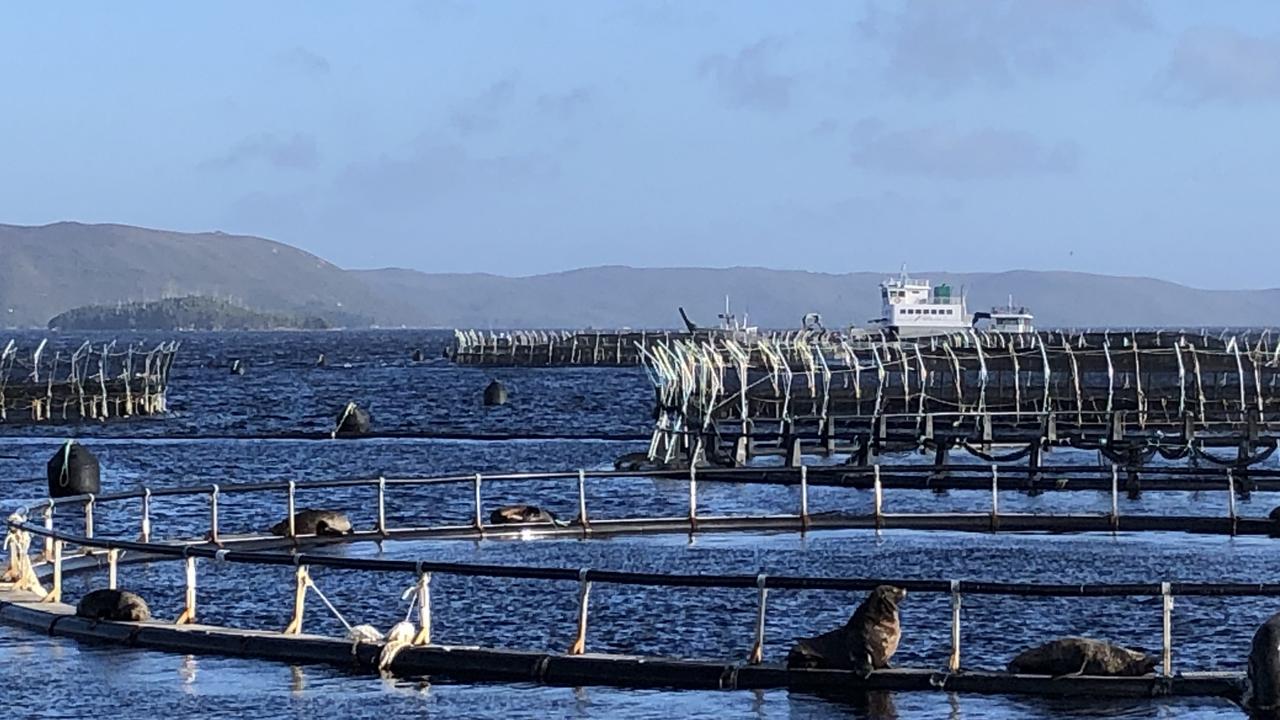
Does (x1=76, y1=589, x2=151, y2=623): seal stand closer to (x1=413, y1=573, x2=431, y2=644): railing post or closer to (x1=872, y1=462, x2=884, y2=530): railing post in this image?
(x1=413, y1=573, x2=431, y2=644): railing post

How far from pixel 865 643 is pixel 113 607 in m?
9.19

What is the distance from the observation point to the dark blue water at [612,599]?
2147cm

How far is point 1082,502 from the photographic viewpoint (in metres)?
51.1

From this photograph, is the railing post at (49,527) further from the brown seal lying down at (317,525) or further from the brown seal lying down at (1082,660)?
the brown seal lying down at (1082,660)

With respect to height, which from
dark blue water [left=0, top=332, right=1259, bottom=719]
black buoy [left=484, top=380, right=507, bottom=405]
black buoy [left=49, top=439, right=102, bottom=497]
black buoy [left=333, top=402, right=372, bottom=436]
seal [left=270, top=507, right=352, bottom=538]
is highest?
black buoy [left=484, top=380, right=507, bottom=405]

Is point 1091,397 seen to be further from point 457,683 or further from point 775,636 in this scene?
point 457,683

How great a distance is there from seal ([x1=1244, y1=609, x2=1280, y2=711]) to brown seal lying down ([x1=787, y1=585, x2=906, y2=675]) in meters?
3.40

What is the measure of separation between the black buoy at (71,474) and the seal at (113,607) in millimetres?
19158

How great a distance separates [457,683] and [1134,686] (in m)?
6.80

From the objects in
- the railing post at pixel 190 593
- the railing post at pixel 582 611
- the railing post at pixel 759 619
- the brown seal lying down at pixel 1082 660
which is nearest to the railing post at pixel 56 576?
the railing post at pixel 190 593

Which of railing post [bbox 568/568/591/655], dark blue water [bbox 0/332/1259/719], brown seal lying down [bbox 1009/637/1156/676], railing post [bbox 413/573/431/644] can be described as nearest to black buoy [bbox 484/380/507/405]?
dark blue water [bbox 0/332/1259/719]

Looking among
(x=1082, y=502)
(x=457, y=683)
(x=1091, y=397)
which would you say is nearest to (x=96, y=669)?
(x=457, y=683)

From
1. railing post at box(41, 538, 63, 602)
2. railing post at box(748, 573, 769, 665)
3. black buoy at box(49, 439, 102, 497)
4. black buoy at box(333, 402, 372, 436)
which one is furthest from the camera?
black buoy at box(333, 402, 372, 436)

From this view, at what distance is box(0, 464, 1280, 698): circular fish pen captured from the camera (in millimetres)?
21562
